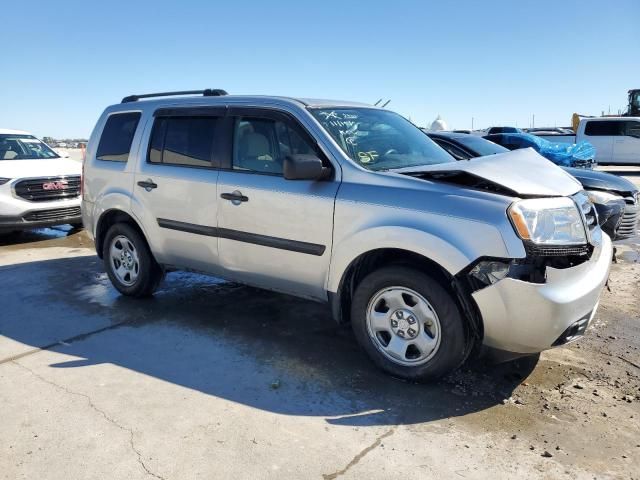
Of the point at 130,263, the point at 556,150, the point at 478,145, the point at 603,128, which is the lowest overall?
the point at 130,263

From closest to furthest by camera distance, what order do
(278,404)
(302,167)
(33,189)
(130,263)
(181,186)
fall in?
(278,404) → (302,167) → (181,186) → (130,263) → (33,189)

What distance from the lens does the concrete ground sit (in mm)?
2650

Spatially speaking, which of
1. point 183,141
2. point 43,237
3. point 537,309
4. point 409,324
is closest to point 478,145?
point 183,141

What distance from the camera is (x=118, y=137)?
16.9 feet

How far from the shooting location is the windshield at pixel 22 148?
28.7 feet

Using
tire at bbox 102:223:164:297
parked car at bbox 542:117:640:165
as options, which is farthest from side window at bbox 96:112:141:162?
parked car at bbox 542:117:640:165

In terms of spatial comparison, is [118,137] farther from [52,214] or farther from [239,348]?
[52,214]

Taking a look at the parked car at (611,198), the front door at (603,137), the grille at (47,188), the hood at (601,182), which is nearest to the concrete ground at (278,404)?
the parked car at (611,198)

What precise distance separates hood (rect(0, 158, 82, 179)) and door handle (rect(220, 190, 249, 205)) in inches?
214

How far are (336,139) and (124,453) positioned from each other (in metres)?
2.42

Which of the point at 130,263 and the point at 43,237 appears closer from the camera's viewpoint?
the point at 130,263

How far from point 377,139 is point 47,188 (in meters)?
6.22

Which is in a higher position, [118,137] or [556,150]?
[118,137]

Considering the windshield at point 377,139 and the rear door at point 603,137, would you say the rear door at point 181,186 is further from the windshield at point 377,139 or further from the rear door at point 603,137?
the rear door at point 603,137
